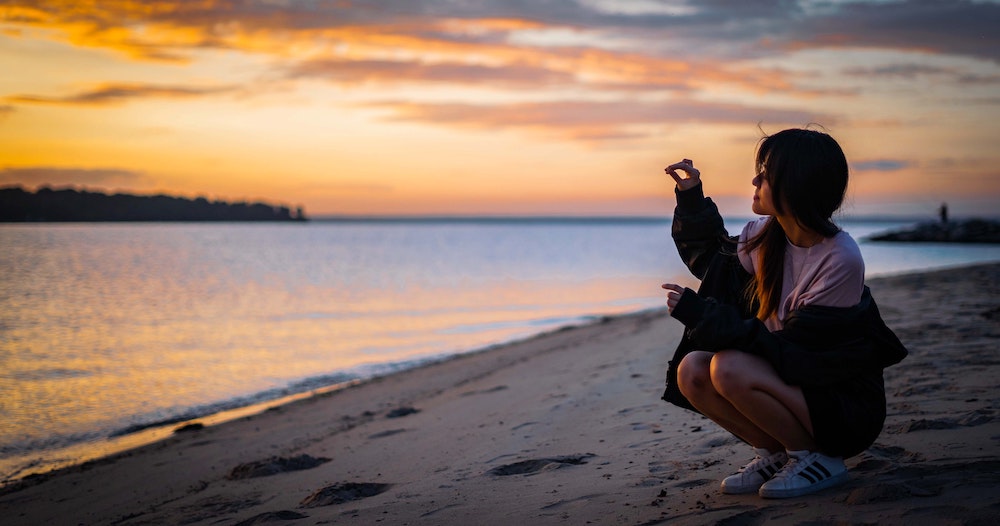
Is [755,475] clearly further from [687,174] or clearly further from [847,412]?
[687,174]

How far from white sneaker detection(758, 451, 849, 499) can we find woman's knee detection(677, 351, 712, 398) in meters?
0.50

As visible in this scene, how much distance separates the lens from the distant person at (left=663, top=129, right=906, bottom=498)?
3.02 m

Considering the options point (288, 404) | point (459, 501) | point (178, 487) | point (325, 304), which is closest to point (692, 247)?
point (459, 501)

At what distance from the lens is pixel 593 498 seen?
3705mm

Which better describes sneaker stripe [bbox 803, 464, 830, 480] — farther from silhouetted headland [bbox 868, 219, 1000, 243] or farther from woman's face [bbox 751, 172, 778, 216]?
silhouetted headland [bbox 868, 219, 1000, 243]

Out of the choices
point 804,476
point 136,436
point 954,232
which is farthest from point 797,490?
point 954,232

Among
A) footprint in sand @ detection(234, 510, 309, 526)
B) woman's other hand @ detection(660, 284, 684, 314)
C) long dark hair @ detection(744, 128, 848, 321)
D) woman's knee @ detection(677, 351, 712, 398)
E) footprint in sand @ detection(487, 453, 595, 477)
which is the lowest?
footprint in sand @ detection(234, 510, 309, 526)

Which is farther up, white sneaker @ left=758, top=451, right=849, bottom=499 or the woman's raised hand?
the woman's raised hand

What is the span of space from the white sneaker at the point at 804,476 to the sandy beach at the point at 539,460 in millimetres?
46

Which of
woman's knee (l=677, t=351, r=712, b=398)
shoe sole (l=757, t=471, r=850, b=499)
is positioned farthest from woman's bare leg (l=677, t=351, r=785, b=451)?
shoe sole (l=757, t=471, r=850, b=499)

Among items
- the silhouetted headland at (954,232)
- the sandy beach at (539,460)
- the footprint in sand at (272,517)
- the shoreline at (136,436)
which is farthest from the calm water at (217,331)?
the silhouetted headland at (954,232)

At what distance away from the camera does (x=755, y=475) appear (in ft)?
11.2

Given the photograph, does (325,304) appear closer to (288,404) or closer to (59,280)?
(288,404)

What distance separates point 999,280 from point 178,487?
1719cm
